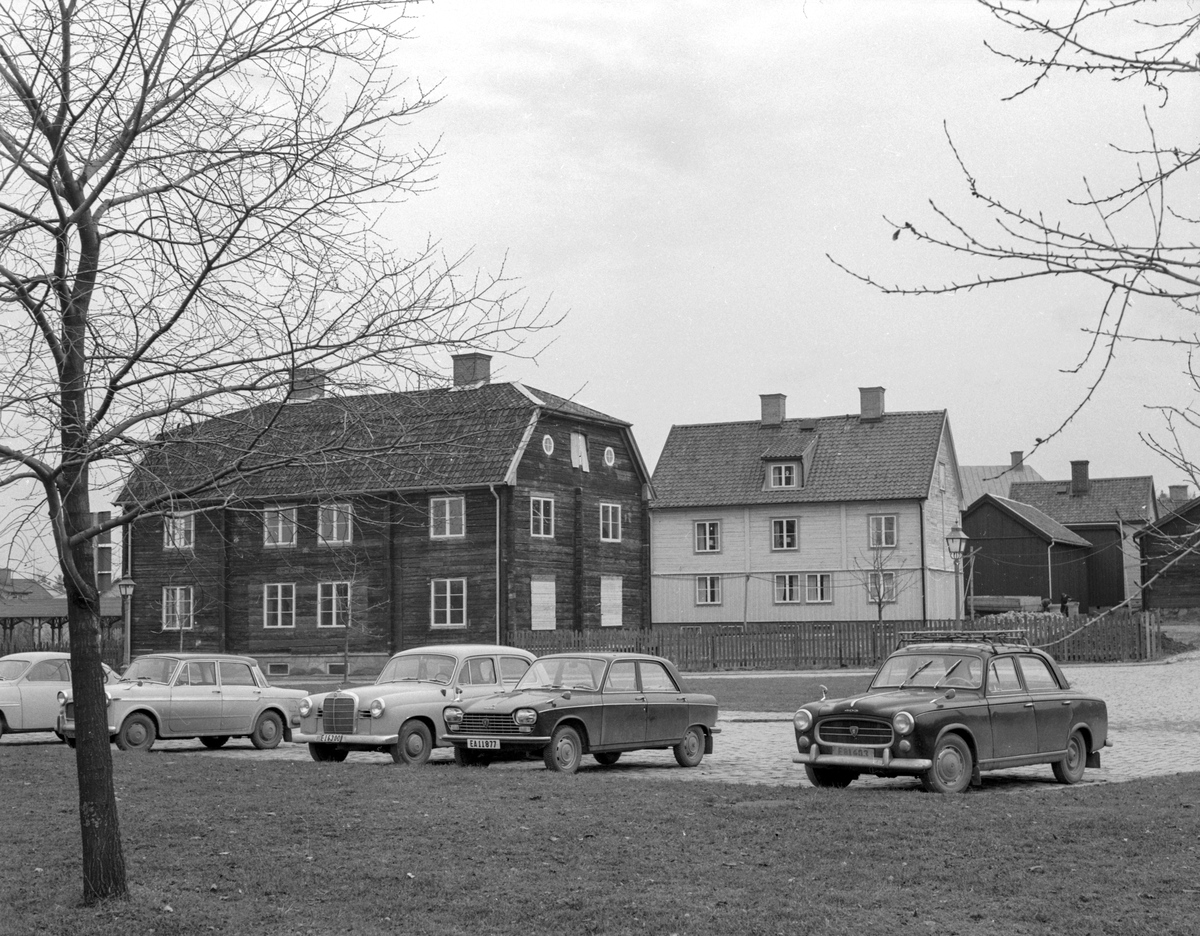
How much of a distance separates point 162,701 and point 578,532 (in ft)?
88.9

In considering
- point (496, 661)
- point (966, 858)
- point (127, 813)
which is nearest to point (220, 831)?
point (127, 813)

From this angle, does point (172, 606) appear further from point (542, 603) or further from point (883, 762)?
point (883, 762)

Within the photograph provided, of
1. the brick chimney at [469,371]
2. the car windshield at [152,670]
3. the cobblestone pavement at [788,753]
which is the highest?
the brick chimney at [469,371]

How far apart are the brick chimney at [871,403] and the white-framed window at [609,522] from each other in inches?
653

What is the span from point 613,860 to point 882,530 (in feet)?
164

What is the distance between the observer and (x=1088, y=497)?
88.1 metres

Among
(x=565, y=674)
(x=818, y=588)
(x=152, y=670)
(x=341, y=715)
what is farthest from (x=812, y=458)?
(x=565, y=674)

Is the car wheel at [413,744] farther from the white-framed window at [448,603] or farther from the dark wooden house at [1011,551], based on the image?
the dark wooden house at [1011,551]

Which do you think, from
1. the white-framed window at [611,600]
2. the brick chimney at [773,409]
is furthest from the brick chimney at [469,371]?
the brick chimney at [773,409]

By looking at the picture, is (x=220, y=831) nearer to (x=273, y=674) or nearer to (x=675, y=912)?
(x=675, y=912)

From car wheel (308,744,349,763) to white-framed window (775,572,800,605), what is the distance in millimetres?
41961

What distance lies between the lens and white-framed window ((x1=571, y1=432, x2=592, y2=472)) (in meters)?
48.8

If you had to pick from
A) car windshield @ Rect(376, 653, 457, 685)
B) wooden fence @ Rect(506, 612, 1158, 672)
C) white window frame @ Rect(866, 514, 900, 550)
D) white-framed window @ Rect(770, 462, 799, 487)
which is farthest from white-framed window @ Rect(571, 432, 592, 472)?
car windshield @ Rect(376, 653, 457, 685)

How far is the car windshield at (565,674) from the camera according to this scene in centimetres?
1812
